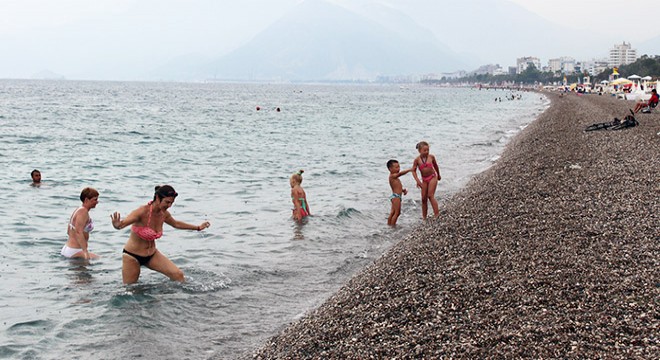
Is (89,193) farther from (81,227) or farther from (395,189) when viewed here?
(395,189)

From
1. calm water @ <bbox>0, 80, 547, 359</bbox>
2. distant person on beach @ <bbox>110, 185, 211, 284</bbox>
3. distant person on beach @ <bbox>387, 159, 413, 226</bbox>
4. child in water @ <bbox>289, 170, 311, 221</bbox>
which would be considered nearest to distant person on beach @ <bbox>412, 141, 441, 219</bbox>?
distant person on beach @ <bbox>387, 159, 413, 226</bbox>

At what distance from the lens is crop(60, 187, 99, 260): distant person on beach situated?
32.1 feet

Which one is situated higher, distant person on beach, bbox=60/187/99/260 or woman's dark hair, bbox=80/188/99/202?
woman's dark hair, bbox=80/188/99/202

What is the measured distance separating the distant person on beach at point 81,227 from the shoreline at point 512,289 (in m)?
4.47

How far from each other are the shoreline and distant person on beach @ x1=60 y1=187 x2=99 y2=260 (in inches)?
176

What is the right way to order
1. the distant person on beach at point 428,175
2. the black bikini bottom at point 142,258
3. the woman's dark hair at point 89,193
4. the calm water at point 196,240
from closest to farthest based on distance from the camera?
the calm water at point 196,240 < the black bikini bottom at point 142,258 < the woman's dark hair at point 89,193 < the distant person on beach at point 428,175

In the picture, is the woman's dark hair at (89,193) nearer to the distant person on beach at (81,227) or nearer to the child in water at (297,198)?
the distant person on beach at (81,227)

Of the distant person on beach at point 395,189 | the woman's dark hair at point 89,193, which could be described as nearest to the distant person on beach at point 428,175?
the distant person on beach at point 395,189

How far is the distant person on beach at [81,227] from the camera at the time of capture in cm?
979

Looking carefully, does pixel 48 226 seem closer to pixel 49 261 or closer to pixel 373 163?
pixel 49 261

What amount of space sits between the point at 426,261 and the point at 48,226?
8.80 metres

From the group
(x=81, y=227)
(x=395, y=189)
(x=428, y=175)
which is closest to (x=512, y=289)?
(x=428, y=175)

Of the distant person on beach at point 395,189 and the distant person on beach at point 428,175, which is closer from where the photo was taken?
the distant person on beach at point 428,175

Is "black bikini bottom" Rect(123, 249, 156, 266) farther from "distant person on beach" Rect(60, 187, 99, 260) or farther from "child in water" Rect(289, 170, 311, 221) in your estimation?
"child in water" Rect(289, 170, 311, 221)
